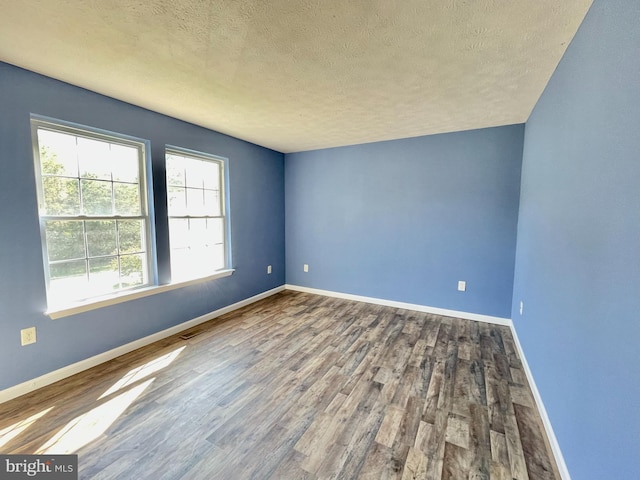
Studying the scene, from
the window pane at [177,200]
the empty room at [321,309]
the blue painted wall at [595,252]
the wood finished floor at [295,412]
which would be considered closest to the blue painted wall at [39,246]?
the empty room at [321,309]

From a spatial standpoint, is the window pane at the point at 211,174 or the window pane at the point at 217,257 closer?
the window pane at the point at 211,174

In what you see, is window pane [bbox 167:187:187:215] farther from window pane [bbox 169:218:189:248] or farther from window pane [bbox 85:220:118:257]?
window pane [bbox 85:220:118:257]

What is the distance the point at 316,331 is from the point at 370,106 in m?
2.45

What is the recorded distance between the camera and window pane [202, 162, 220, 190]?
3.33m

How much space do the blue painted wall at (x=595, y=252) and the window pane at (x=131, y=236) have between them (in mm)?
3367

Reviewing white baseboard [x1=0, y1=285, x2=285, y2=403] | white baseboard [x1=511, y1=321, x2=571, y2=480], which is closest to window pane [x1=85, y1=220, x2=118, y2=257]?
white baseboard [x1=0, y1=285, x2=285, y2=403]

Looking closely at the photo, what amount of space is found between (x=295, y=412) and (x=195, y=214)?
8.14ft

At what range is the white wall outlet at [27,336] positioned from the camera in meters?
1.92

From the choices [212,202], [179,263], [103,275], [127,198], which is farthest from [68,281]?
[212,202]

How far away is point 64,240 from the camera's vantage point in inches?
84.5

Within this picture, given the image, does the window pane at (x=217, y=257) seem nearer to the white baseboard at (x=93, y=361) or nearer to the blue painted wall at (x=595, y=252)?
the white baseboard at (x=93, y=361)

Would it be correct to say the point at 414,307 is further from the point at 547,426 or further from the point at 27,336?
the point at 27,336

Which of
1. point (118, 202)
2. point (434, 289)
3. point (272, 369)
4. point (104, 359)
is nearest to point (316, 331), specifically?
point (272, 369)

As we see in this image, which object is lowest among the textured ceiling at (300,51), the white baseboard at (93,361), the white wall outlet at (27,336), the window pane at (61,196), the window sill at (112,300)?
the white baseboard at (93,361)
